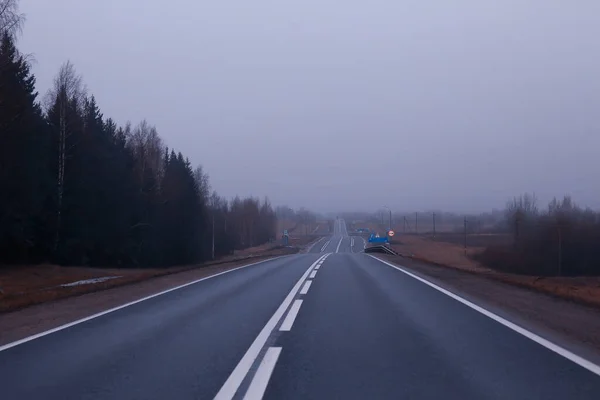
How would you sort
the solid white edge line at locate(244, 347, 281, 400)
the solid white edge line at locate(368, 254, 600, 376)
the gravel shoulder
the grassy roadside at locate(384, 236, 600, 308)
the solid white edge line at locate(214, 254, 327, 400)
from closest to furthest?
the solid white edge line at locate(244, 347, 281, 400) → the solid white edge line at locate(214, 254, 327, 400) → the solid white edge line at locate(368, 254, 600, 376) → the gravel shoulder → the grassy roadside at locate(384, 236, 600, 308)

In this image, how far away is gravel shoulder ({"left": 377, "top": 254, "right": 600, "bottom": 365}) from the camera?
10.8 m

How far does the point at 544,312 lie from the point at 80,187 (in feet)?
129

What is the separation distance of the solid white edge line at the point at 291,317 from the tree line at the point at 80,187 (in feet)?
64.1

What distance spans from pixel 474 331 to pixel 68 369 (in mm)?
6305

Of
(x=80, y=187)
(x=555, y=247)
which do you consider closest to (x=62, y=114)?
(x=80, y=187)

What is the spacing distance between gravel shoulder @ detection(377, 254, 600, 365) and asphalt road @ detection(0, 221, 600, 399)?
526 mm

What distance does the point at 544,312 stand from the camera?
14750mm

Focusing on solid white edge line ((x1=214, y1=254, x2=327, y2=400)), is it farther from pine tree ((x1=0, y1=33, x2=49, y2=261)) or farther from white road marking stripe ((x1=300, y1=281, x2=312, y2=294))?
pine tree ((x1=0, y1=33, x2=49, y2=261))

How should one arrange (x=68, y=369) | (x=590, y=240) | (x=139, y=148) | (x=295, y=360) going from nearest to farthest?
1. (x=68, y=369)
2. (x=295, y=360)
3. (x=590, y=240)
4. (x=139, y=148)

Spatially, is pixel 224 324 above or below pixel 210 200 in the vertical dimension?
below

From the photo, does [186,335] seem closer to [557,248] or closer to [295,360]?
[295,360]

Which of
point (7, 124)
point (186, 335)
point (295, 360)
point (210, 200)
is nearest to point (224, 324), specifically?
point (186, 335)

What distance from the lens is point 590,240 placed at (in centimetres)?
4878

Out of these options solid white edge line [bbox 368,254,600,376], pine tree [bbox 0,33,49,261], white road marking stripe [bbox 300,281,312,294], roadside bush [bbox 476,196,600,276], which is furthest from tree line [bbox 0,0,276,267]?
roadside bush [bbox 476,196,600,276]
